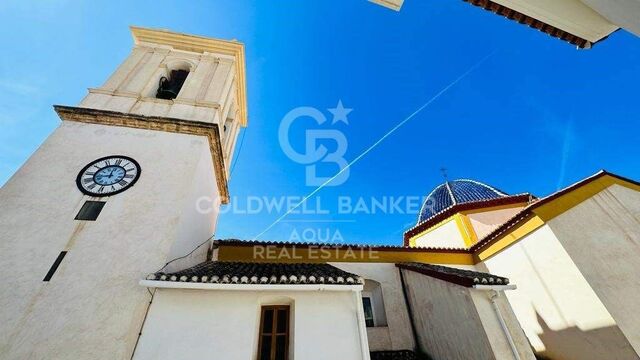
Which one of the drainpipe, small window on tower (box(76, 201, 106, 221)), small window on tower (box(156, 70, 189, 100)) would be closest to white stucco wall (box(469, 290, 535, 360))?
the drainpipe

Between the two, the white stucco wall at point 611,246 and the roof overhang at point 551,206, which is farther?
the roof overhang at point 551,206

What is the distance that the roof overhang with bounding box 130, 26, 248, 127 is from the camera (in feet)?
41.7

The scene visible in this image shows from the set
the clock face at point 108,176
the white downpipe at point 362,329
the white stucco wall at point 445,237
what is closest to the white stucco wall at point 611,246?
the white stucco wall at point 445,237

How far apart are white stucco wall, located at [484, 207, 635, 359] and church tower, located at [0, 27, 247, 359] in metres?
12.0

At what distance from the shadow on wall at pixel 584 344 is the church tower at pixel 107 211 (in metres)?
12.2

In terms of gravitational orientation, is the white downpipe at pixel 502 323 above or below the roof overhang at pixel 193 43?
below

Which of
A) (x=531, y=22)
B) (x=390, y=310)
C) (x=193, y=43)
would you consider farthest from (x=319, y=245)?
(x=193, y=43)

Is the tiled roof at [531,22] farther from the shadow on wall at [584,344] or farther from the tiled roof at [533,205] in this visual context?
the shadow on wall at [584,344]

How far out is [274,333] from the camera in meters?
6.28

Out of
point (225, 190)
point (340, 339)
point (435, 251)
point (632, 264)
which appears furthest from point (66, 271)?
point (632, 264)

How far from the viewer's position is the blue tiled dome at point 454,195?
52.2 ft

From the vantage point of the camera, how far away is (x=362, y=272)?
11141 mm

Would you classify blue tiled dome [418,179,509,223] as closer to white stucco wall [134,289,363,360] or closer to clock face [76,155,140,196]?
white stucco wall [134,289,363,360]

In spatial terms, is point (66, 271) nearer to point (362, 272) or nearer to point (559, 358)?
point (362, 272)
